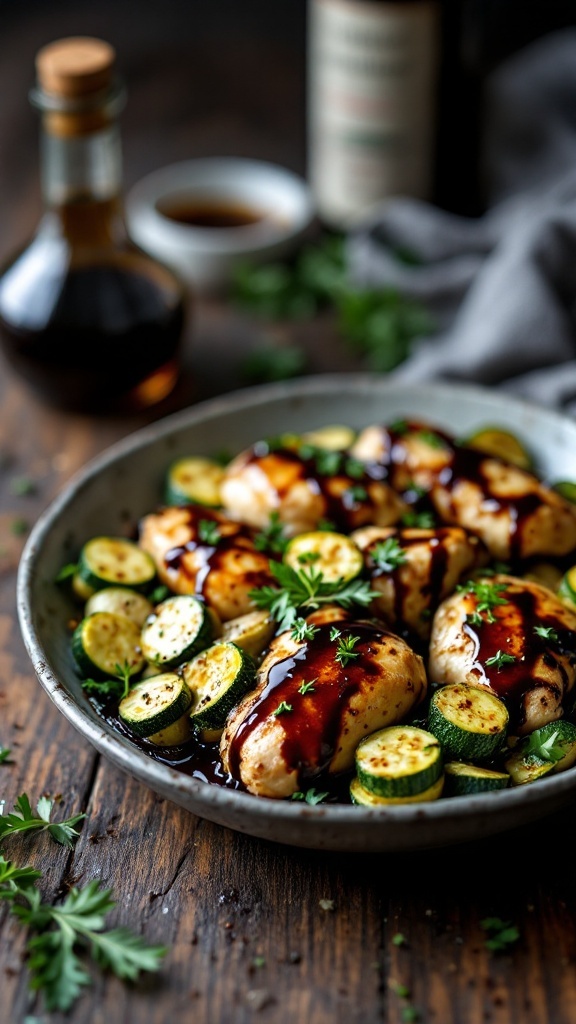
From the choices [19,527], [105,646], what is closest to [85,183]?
[19,527]

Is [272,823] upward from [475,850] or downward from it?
upward

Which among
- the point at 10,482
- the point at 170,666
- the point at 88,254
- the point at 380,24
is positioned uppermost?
the point at 380,24

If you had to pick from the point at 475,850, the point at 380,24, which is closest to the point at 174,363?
the point at 380,24

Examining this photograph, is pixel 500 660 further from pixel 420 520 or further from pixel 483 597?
pixel 420 520

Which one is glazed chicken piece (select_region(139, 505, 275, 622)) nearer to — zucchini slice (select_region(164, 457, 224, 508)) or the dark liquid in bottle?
zucchini slice (select_region(164, 457, 224, 508))

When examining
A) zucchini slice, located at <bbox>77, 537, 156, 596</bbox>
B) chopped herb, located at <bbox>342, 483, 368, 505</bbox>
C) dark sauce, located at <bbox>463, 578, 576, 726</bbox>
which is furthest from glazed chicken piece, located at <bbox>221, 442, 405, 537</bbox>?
dark sauce, located at <bbox>463, 578, 576, 726</bbox>

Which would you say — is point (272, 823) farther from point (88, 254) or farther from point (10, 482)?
point (88, 254)
